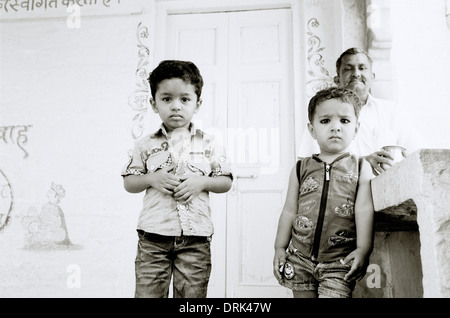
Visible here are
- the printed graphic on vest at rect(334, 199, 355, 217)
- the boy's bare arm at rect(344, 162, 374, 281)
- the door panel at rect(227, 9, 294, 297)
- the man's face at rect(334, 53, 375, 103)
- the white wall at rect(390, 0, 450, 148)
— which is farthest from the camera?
the door panel at rect(227, 9, 294, 297)

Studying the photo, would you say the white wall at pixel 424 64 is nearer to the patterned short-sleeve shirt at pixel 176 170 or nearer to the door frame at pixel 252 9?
the door frame at pixel 252 9

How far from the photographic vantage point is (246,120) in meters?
3.43

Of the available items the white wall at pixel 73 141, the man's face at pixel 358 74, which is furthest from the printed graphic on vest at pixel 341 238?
the white wall at pixel 73 141

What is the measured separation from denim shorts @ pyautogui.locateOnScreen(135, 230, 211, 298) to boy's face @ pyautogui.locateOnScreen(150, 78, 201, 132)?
453 millimetres

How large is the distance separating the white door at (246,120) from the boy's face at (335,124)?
1.74 metres

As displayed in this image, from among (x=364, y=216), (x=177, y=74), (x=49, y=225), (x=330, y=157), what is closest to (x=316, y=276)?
(x=364, y=216)

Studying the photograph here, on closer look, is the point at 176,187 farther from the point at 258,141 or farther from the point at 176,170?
the point at 258,141

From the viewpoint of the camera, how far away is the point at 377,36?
9.57ft

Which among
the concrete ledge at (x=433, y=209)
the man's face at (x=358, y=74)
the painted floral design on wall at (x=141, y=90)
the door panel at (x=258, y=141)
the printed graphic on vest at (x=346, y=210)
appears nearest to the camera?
the concrete ledge at (x=433, y=209)

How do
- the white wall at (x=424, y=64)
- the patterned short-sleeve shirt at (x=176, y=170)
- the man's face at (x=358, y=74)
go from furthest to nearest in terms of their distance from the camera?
the white wall at (x=424, y=64) < the man's face at (x=358, y=74) < the patterned short-sleeve shirt at (x=176, y=170)

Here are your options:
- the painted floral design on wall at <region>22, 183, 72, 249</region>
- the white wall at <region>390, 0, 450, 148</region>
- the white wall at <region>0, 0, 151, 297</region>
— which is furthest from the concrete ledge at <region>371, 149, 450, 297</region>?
the painted floral design on wall at <region>22, 183, 72, 249</region>

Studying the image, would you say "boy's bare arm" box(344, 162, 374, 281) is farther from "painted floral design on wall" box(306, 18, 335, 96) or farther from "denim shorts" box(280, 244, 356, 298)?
"painted floral design on wall" box(306, 18, 335, 96)

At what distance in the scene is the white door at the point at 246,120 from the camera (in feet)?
10.4

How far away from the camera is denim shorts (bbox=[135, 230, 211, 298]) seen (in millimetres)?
1517
